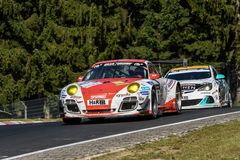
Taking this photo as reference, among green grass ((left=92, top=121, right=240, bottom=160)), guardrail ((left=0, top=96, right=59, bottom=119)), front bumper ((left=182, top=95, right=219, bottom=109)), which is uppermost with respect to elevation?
green grass ((left=92, top=121, right=240, bottom=160))

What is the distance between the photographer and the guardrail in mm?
29500

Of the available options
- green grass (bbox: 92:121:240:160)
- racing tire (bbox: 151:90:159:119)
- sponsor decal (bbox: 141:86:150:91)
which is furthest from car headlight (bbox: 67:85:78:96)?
green grass (bbox: 92:121:240:160)

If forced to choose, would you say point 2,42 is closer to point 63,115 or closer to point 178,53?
point 178,53

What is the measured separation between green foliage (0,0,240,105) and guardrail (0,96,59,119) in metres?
11.2

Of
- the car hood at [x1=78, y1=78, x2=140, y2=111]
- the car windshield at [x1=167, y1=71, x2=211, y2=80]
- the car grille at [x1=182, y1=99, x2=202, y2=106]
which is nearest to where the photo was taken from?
the car hood at [x1=78, y1=78, x2=140, y2=111]

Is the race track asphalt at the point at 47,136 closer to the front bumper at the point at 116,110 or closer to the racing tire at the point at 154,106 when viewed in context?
the front bumper at the point at 116,110

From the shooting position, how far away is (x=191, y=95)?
22.0 meters

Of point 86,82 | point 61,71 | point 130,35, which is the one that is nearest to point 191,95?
point 86,82

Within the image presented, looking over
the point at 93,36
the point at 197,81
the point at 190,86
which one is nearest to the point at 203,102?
the point at 190,86

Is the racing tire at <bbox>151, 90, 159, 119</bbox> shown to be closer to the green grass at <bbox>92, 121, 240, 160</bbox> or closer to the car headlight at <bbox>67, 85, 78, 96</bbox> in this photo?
the car headlight at <bbox>67, 85, 78, 96</bbox>

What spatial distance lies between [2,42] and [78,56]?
4827 mm

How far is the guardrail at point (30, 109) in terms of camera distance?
29.5 m

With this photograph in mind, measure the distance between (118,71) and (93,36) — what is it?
27.7 m

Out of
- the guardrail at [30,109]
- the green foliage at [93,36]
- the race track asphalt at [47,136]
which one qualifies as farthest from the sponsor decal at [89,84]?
the green foliage at [93,36]
